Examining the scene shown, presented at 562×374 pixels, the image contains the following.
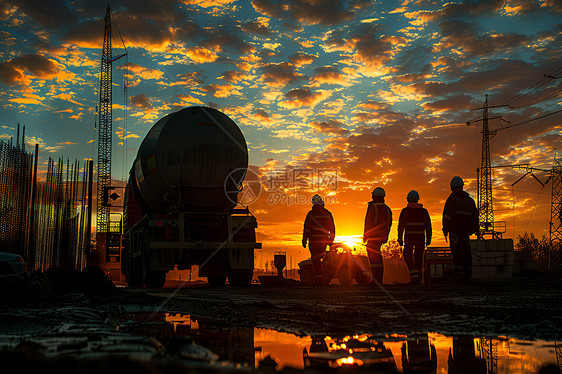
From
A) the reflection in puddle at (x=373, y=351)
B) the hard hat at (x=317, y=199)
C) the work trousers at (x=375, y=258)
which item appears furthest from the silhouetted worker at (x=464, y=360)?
the hard hat at (x=317, y=199)

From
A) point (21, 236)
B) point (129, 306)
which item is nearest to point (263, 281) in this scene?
point (129, 306)

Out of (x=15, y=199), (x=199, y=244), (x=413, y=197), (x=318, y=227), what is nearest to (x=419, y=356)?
(x=413, y=197)

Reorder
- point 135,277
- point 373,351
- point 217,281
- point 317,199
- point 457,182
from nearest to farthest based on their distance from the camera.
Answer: point 373,351, point 457,182, point 317,199, point 135,277, point 217,281

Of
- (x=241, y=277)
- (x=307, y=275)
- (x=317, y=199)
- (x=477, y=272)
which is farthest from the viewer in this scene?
(x=477, y=272)

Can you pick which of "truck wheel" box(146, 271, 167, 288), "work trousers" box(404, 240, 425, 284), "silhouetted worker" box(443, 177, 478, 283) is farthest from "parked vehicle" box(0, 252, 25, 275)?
"silhouetted worker" box(443, 177, 478, 283)

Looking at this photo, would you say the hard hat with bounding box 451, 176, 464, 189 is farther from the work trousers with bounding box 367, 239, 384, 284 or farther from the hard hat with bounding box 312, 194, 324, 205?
the hard hat with bounding box 312, 194, 324, 205

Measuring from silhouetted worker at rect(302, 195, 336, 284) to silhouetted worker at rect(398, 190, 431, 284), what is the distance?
Answer: 2103 millimetres

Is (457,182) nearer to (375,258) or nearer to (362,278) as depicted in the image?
(375,258)

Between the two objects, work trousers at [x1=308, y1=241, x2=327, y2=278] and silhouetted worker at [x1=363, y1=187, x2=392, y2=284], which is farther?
work trousers at [x1=308, y1=241, x2=327, y2=278]

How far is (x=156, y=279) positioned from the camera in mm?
13797

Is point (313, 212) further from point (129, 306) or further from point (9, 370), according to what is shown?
point (9, 370)

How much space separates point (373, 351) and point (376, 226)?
1061cm

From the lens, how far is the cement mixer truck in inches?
532

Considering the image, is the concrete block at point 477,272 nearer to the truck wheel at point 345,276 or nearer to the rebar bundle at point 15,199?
the truck wheel at point 345,276
